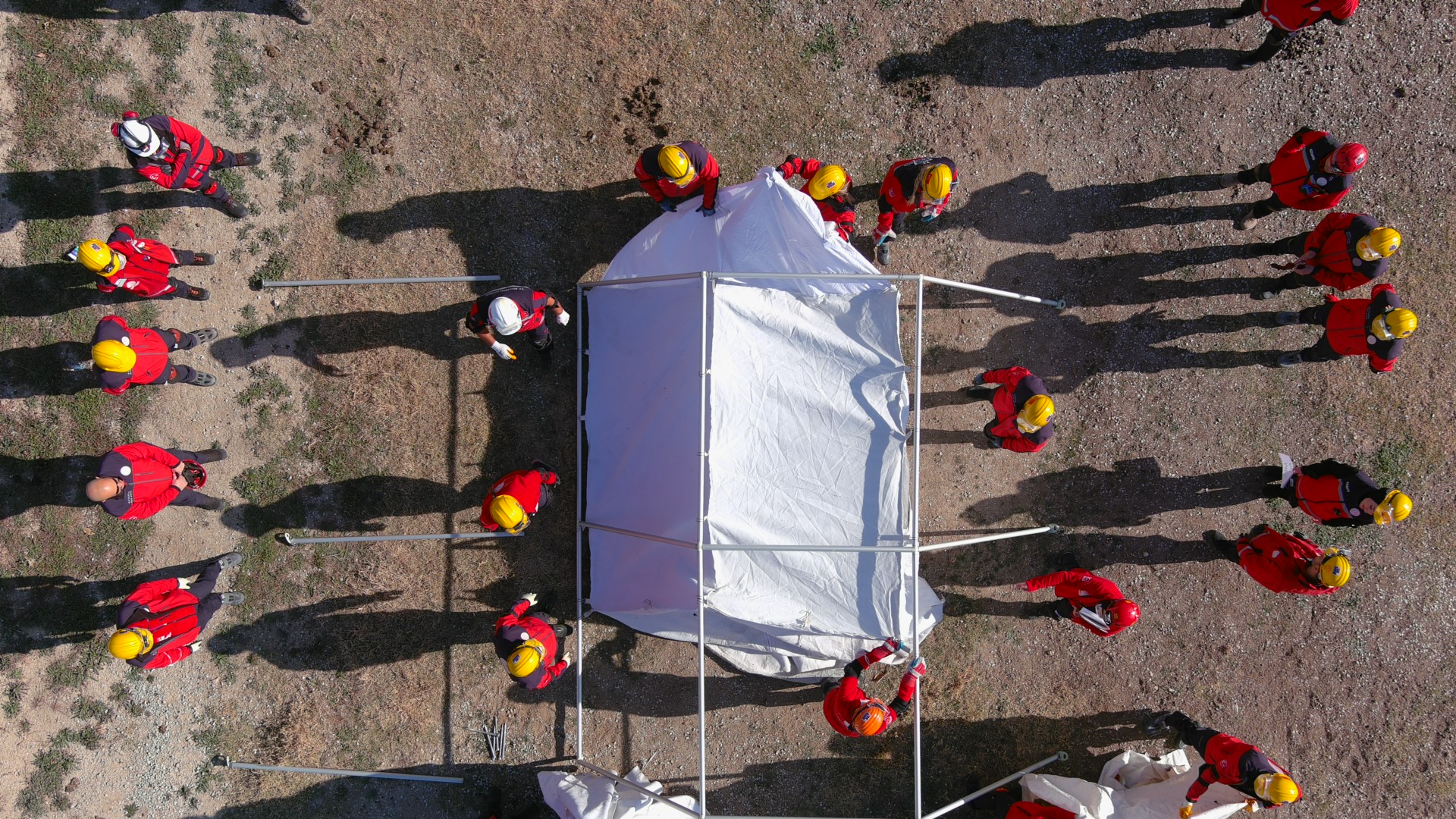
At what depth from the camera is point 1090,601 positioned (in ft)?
22.6

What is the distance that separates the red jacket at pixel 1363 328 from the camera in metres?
6.71

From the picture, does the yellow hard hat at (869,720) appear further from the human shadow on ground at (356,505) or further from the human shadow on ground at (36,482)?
the human shadow on ground at (36,482)

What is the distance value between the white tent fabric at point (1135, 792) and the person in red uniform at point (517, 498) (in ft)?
19.8

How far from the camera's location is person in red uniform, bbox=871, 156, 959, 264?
20.6ft

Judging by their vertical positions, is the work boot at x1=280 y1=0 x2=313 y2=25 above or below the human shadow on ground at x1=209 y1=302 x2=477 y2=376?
above

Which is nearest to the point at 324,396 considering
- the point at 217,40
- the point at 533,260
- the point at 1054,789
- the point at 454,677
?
the point at 533,260

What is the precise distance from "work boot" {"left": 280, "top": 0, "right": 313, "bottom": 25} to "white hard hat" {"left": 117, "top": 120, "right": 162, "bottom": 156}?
2078 millimetres

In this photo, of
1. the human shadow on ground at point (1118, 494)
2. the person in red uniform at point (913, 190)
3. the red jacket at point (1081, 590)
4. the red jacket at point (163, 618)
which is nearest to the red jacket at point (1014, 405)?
the human shadow on ground at point (1118, 494)

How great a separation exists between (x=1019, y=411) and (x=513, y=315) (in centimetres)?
473

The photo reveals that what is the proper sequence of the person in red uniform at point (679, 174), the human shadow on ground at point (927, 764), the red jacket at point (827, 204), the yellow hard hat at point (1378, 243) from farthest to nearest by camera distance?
the human shadow on ground at point (927, 764), the red jacket at point (827, 204), the yellow hard hat at point (1378, 243), the person in red uniform at point (679, 174)

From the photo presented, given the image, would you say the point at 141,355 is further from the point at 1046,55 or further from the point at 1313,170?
the point at 1313,170

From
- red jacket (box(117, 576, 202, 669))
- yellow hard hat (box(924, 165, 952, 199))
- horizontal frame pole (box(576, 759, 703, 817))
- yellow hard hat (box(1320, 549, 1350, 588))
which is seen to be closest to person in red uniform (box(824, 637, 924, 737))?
horizontal frame pole (box(576, 759, 703, 817))

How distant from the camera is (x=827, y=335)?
6316 millimetres

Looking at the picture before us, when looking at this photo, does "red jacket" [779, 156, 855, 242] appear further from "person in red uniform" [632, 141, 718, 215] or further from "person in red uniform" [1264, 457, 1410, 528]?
"person in red uniform" [1264, 457, 1410, 528]
